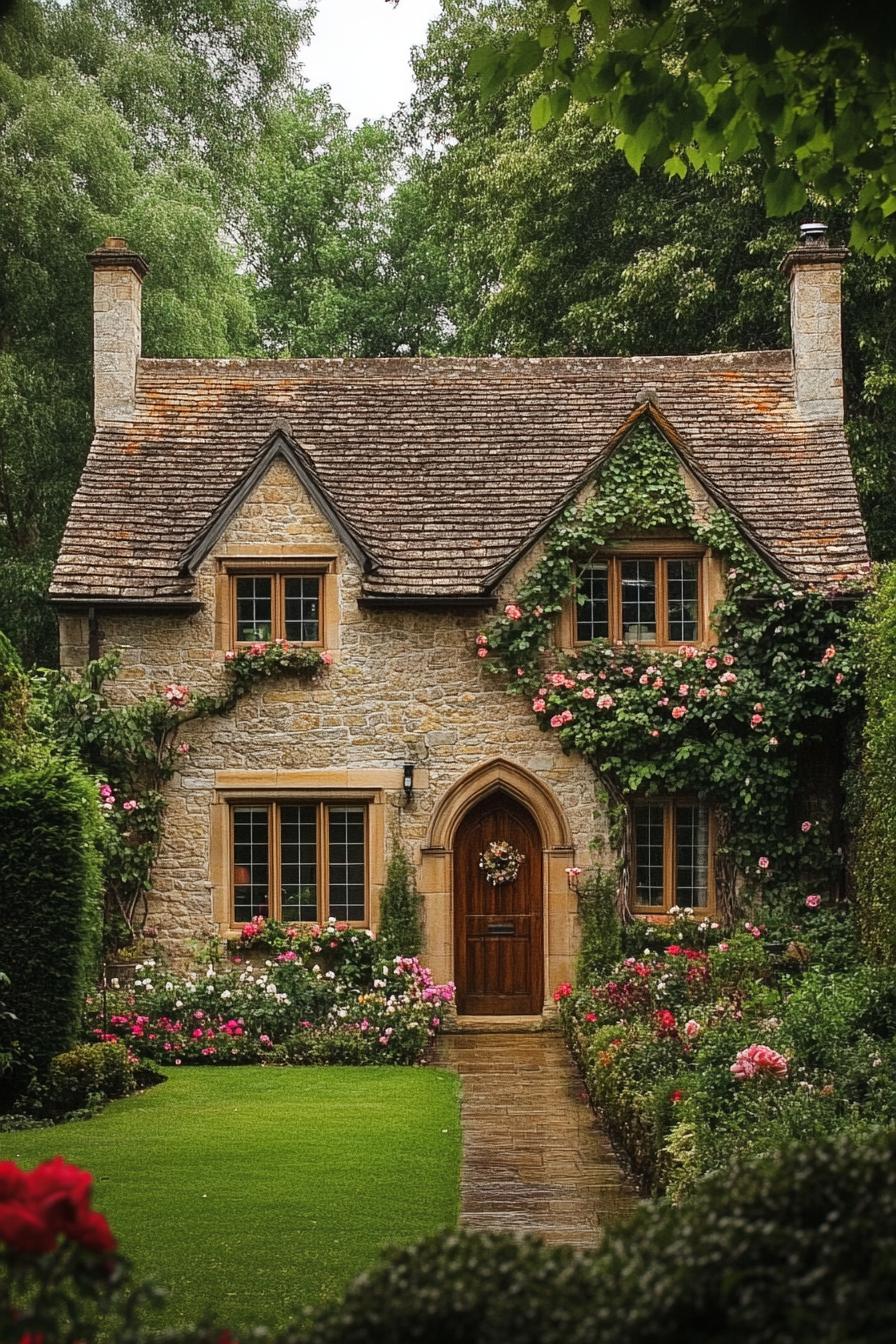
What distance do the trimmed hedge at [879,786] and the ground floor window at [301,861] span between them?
530cm

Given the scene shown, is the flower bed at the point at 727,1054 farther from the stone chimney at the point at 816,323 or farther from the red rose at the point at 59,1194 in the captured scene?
the stone chimney at the point at 816,323

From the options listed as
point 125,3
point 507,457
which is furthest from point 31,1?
point 507,457

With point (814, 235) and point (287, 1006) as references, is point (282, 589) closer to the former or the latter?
point (287, 1006)

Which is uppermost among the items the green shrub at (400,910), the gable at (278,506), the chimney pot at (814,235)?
the chimney pot at (814,235)

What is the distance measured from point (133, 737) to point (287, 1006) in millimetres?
3369

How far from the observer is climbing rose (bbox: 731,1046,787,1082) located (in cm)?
926

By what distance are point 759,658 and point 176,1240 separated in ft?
36.4

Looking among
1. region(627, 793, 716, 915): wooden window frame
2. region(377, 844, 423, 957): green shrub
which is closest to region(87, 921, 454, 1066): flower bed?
region(377, 844, 423, 957): green shrub

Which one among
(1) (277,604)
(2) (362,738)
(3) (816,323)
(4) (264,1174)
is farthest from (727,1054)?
(3) (816,323)

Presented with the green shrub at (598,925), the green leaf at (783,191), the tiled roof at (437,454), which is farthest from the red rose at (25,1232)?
the tiled roof at (437,454)

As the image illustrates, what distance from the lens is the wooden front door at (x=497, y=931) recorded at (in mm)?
18500

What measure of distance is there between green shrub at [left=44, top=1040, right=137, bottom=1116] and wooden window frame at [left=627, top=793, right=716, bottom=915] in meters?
6.63

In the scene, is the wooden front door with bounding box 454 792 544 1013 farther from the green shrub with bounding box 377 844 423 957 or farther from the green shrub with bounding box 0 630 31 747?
the green shrub with bounding box 0 630 31 747

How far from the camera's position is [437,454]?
20.2 metres
